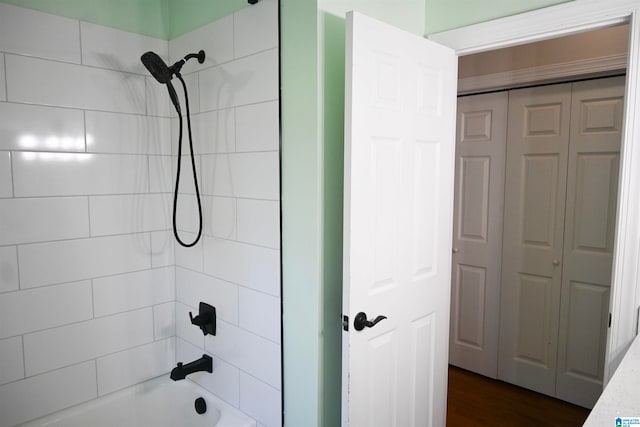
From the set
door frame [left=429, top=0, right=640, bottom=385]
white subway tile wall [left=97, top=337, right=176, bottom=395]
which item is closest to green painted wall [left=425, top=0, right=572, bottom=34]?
door frame [left=429, top=0, right=640, bottom=385]

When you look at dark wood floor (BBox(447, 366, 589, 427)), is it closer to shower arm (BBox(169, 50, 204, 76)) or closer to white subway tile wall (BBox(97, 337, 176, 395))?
white subway tile wall (BBox(97, 337, 176, 395))

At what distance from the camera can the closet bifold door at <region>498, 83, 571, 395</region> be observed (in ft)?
8.53

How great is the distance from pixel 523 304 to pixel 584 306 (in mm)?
354

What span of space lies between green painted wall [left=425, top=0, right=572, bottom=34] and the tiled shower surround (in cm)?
72

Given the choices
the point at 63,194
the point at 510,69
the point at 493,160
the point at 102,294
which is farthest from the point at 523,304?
the point at 63,194

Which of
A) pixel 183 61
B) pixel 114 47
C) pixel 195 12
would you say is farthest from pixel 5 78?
pixel 195 12

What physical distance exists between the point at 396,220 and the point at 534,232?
162 cm

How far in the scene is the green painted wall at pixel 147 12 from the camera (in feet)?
5.53

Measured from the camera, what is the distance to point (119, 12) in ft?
6.05

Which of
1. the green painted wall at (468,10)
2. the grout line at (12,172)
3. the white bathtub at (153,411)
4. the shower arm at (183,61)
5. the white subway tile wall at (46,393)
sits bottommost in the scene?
the white bathtub at (153,411)

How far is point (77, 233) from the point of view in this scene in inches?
70.0

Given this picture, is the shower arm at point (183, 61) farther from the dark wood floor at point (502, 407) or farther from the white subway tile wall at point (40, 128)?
the dark wood floor at point (502, 407)

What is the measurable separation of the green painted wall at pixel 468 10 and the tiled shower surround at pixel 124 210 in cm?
72

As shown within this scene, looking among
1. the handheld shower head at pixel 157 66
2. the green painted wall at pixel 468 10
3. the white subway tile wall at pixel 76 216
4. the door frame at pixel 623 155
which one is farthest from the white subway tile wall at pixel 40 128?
the door frame at pixel 623 155
